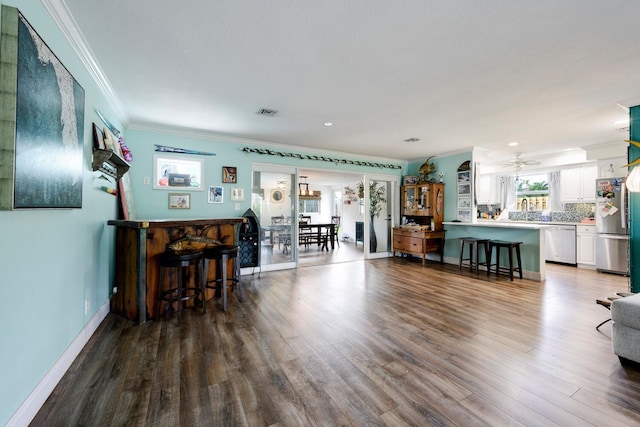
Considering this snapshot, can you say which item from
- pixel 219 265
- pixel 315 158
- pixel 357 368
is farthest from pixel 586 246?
pixel 219 265

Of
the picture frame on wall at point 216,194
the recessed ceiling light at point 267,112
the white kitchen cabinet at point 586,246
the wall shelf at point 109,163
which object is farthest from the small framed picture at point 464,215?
the wall shelf at point 109,163

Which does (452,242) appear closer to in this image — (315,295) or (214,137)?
(315,295)

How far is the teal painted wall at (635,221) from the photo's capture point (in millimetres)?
3127

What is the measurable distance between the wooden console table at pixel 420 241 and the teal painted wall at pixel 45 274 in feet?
18.6

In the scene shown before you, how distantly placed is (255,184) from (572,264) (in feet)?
23.1

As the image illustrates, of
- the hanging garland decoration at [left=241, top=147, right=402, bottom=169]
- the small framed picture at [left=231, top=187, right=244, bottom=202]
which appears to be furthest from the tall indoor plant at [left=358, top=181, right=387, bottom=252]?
the small framed picture at [left=231, top=187, right=244, bottom=202]

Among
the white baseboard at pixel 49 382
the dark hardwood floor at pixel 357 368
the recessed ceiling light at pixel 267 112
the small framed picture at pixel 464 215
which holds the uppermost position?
the recessed ceiling light at pixel 267 112

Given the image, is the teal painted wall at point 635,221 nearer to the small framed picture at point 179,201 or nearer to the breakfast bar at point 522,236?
the breakfast bar at point 522,236

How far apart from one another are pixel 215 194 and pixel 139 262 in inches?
85.1

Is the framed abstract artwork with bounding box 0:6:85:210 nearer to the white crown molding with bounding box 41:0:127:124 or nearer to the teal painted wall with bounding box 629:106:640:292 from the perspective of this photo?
the white crown molding with bounding box 41:0:127:124

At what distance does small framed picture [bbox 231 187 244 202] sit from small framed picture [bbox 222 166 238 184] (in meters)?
0.15

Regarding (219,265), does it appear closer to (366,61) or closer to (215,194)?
(215,194)

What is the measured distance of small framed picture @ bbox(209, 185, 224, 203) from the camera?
482cm

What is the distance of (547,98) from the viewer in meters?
3.11
